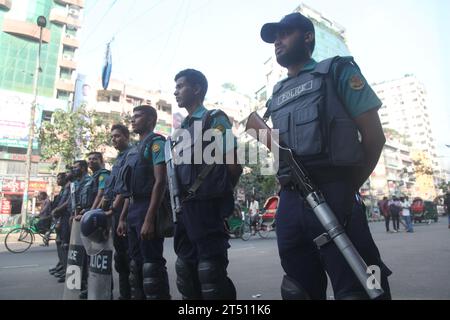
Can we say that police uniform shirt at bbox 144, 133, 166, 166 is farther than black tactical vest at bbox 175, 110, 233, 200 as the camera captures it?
Yes

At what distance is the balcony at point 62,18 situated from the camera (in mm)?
33625

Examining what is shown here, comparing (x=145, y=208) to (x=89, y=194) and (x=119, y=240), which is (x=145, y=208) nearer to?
(x=119, y=240)

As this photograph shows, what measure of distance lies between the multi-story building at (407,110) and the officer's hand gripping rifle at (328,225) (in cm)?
9843

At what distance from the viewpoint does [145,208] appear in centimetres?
285

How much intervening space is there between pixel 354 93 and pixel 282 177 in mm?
543

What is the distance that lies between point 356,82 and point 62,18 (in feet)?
129

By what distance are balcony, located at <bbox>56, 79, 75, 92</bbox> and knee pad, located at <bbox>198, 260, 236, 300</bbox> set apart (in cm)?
3432

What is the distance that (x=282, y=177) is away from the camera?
1.76 m

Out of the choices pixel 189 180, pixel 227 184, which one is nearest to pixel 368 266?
pixel 227 184

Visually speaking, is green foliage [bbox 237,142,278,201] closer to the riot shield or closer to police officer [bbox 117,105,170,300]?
police officer [bbox 117,105,170,300]

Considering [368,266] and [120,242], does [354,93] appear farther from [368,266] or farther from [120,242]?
[120,242]

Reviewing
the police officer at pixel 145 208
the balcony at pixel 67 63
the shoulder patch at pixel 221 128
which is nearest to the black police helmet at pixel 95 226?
the police officer at pixel 145 208

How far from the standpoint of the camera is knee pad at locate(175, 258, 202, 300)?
2359 millimetres

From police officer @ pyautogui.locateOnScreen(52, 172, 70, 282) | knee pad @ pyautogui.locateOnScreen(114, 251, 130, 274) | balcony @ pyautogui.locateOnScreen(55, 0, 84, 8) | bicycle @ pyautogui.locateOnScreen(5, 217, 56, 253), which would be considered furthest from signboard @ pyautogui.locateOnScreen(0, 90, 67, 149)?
knee pad @ pyautogui.locateOnScreen(114, 251, 130, 274)
